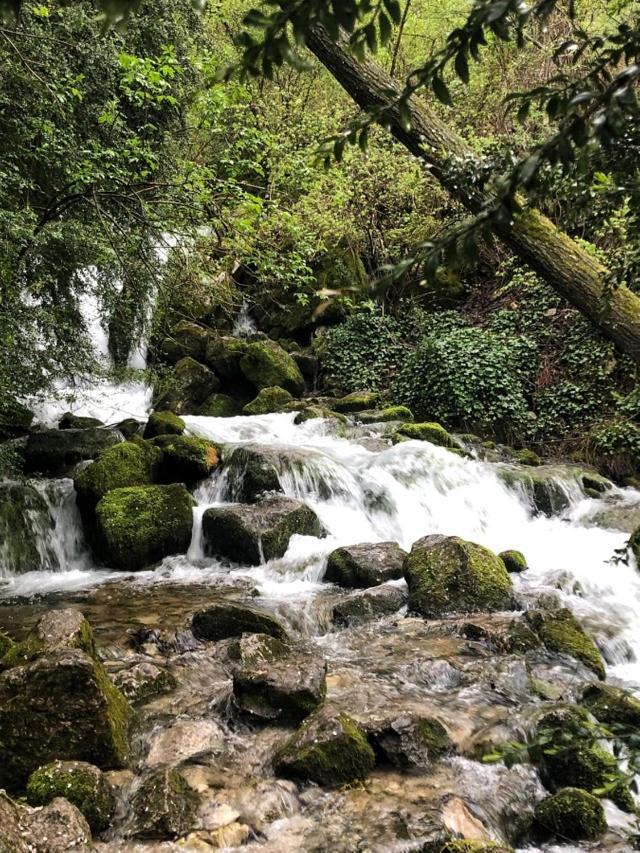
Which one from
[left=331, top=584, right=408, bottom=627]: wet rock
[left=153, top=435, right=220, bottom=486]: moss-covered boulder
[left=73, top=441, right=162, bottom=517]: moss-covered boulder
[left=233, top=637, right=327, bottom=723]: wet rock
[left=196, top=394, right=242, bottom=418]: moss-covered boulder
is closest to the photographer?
[left=233, top=637, right=327, bottom=723]: wet rock

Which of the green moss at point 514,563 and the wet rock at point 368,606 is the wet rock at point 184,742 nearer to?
the wet rock at point 368,606

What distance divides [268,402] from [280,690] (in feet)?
38.0

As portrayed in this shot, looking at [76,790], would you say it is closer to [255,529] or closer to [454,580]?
[454,580]

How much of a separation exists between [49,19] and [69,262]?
3.06 metres

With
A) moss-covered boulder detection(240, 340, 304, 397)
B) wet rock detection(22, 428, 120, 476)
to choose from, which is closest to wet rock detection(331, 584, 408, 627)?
wet rock detection(22, 428, 120, 476)

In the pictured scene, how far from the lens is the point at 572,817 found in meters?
3.22

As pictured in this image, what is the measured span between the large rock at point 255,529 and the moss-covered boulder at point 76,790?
4.84 meters

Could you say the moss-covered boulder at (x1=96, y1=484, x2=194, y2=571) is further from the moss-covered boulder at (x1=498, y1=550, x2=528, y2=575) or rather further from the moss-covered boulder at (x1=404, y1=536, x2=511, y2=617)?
the moss-covered boulder at (x1=498, y1=550, x2=528, y2=575)

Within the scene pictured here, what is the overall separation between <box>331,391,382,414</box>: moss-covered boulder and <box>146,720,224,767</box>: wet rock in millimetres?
11684

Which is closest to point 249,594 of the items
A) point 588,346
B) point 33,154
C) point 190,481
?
point 190,481

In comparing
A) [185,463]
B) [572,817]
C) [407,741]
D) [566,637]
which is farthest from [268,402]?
[572,817]

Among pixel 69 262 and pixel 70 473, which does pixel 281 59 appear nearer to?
pixel 69 262

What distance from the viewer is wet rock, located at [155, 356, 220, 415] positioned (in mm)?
16016

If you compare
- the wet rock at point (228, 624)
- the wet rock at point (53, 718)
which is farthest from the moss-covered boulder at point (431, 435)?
the wet rock at point (53, 718)
